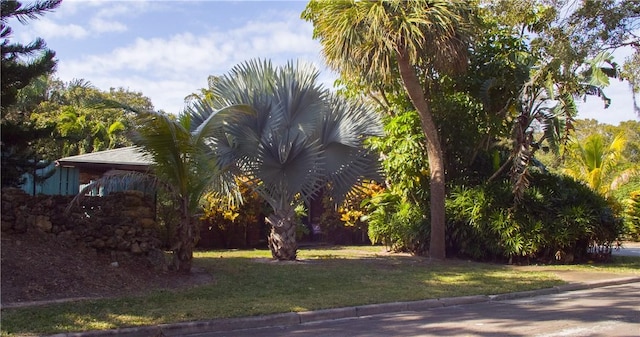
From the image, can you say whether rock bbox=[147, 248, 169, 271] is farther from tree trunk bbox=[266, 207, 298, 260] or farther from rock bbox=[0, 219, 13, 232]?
tree trunk bbox=[266, 207, 298, 260]

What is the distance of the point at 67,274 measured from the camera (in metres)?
9.88

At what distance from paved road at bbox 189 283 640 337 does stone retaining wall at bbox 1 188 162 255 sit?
4504mm

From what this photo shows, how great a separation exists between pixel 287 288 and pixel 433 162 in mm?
A: 6576

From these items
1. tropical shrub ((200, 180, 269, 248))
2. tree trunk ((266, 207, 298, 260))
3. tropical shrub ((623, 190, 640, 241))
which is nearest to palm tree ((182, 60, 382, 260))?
tree trunk ((266, 207, 298, 260))

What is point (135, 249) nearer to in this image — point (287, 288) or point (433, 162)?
point (287, 288)

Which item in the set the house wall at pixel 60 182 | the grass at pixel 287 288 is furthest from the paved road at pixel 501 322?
the house wall at pixel 60 182

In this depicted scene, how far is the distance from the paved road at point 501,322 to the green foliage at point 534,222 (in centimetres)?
495

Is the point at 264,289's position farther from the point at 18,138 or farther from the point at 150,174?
the point at 18,138

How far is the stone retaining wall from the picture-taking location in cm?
1088

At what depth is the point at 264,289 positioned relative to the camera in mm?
10539

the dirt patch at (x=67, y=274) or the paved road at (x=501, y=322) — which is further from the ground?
the dirt patch at (x=67, y=274)

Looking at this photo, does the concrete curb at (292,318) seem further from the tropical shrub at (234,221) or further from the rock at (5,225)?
the tropical shrub at (234,221)

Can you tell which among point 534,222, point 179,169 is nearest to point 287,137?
point 179,169

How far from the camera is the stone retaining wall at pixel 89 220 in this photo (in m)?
10.9
